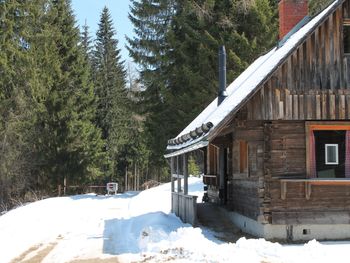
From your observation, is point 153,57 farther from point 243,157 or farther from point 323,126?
point 323,126

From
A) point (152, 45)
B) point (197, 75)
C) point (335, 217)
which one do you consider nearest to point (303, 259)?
point (335, 217)

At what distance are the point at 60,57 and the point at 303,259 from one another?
37.8 metres

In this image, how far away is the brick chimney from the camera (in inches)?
792

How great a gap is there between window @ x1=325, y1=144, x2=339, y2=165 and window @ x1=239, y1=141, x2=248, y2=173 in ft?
8.85

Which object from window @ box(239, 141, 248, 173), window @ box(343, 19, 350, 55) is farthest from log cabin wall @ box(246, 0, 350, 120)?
window @ box(239, 141, 248, 173)

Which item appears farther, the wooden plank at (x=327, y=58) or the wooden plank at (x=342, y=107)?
the wooden plank at (x=327, y=58)

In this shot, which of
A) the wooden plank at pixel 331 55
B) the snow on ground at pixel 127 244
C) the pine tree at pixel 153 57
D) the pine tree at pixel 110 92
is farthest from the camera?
the pine tree at pixel 110 92

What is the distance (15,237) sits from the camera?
16.8 m

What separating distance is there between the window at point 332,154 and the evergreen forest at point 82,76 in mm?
19442

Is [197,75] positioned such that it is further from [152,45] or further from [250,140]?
[250,140]

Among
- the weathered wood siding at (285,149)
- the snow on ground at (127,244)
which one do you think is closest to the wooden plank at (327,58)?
the weathered wood siding at (285,149)

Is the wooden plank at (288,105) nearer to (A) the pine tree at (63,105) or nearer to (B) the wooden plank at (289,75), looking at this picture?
(B) the wooden plank at (289,75)

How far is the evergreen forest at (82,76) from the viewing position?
36.0 meters

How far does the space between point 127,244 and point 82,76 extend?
34.2 m
